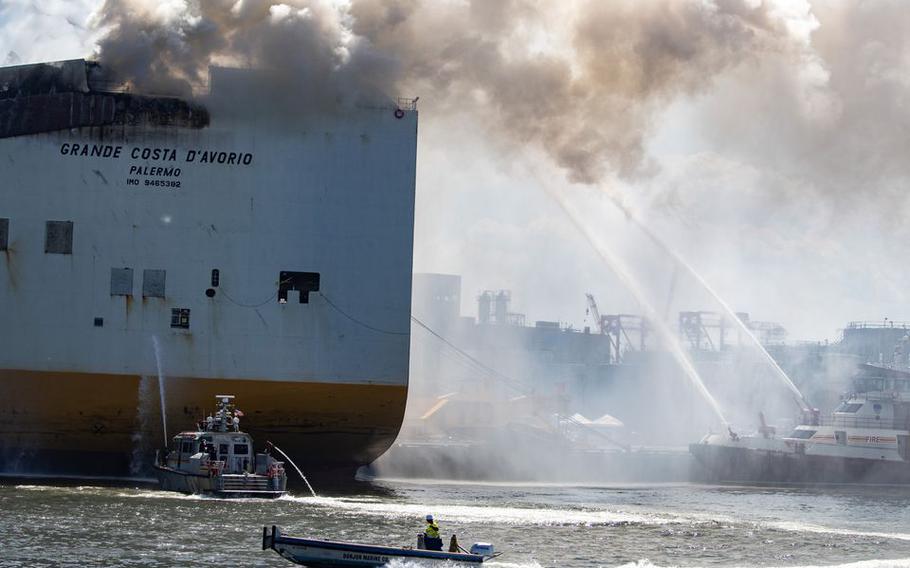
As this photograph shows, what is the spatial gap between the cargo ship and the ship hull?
0.06m

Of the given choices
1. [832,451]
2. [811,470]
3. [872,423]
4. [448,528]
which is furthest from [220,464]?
[872,423]

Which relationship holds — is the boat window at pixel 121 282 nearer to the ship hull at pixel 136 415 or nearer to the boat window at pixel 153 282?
the boat window at pixel 153 282

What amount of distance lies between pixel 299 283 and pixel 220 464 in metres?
8.28

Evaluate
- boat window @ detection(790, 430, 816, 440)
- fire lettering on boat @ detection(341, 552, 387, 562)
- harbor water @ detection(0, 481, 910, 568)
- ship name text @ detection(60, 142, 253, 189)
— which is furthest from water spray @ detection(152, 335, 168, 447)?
boat window @ detection(790, 430, 816, 440)

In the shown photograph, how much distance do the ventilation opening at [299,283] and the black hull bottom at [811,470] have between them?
30088 mm

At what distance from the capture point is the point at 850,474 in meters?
69.8

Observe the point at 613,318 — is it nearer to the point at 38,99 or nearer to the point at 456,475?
the point at 456,475

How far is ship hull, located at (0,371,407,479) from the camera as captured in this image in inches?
1903

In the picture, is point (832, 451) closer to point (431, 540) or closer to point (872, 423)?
point (872, 423)

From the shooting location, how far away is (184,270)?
49156mm

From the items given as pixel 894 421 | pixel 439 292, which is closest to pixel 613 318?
pixel 439 292

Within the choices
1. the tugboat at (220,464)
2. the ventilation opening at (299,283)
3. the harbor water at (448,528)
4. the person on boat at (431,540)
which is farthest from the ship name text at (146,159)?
the person on boat at (431,540)

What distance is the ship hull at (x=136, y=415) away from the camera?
48344 mm

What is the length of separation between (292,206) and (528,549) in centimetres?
1864
